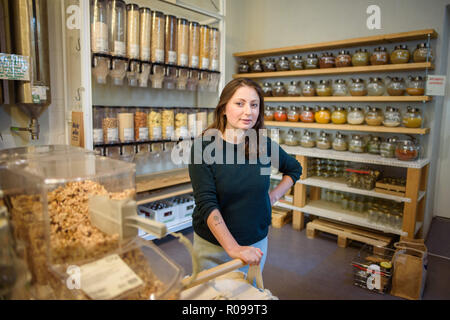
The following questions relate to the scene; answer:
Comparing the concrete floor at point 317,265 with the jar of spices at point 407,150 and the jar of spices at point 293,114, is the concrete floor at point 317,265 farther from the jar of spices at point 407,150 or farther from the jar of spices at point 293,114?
the jar of spices at point 293,114

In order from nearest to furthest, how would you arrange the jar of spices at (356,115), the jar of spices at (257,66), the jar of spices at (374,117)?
1. the jar of spices at (374,117)
2. the jar of spices at (356,115)
3. the jar of spices at (257,66)

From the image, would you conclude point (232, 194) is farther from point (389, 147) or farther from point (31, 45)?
point (389, 147)

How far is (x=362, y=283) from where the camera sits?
2.38 meters

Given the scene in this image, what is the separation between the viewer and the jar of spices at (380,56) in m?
2.96

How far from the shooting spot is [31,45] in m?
2.06

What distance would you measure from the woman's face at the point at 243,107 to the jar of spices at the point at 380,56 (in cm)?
214

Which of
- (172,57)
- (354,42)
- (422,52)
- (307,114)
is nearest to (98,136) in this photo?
(172,57)

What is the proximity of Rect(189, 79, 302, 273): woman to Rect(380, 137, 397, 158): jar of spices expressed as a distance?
197cm

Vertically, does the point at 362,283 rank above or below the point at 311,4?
below

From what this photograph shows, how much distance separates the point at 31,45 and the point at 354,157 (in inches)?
109

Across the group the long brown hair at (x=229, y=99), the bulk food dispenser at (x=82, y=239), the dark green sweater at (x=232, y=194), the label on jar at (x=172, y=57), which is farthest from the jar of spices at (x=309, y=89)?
the bulk food dispenser at (x=82, y=239)

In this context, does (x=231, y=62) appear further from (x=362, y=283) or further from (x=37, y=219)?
(x=37, y=219)

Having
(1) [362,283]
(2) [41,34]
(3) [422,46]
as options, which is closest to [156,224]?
(2) [41,34]
